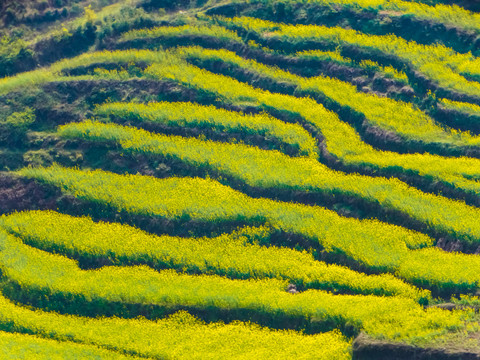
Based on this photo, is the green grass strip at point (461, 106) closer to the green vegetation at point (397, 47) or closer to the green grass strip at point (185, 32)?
the green vegetation at point (397, 47)

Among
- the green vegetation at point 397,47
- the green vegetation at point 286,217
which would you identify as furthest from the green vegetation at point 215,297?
the green vegetation at point 397,47

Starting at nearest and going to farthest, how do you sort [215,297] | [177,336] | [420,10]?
[177,336] < [215,297] < [420,10]

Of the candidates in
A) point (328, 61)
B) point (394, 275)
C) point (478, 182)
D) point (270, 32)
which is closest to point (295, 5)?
point (270, 32)

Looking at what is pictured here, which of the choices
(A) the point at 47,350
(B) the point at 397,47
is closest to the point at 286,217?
(A) the point at 47,350

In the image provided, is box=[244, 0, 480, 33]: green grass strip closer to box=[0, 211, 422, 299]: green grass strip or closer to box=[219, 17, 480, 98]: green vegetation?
box=[219, 17, 480, 98]: green vegetation

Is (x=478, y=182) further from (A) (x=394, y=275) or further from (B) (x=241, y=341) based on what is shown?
(B) (x=241, y=341)

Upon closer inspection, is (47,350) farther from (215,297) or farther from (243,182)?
(243,182)

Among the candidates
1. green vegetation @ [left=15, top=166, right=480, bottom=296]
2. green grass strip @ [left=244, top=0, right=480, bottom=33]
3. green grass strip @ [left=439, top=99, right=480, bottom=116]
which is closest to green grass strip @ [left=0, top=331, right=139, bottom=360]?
green vegetation @ [left=15, top=166, right=480, bottom=296]

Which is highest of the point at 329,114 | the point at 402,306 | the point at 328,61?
the point at 328,61
